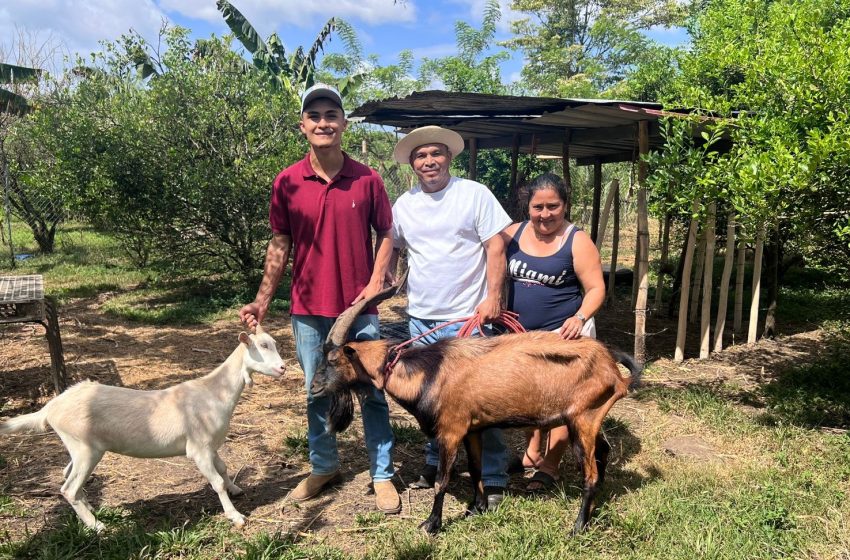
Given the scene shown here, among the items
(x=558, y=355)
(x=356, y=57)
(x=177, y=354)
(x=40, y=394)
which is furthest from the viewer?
(x=356, y=57)

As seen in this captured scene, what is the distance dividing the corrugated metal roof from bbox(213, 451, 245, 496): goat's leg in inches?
141

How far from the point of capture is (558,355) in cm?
315

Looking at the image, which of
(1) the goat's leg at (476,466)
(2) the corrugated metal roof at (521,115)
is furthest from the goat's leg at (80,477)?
(2) the corrugated metal roof at (521,115)

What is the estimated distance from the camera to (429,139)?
3.37 m

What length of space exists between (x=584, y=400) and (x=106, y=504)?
2.96m

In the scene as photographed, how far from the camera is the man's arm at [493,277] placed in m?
3.34

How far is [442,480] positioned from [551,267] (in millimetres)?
1358

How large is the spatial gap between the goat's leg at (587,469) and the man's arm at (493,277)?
2.58 feet

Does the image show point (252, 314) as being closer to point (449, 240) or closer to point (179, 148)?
point (449, 240)

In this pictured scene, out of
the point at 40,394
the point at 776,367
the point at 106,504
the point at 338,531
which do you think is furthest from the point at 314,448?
the point at 776,367

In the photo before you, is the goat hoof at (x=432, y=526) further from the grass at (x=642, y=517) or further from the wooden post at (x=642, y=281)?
the wooden post at (x=642, y=281)

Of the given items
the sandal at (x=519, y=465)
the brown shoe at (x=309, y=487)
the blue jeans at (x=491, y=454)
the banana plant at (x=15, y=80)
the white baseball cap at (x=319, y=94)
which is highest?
the banana plant at (x=15, y=80)

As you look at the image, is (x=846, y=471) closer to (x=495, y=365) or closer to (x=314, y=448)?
(x=495, y=365)

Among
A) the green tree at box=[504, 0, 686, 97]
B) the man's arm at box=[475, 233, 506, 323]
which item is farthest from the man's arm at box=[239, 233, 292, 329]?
the green tree at box=[504, 0, 686, 97]
